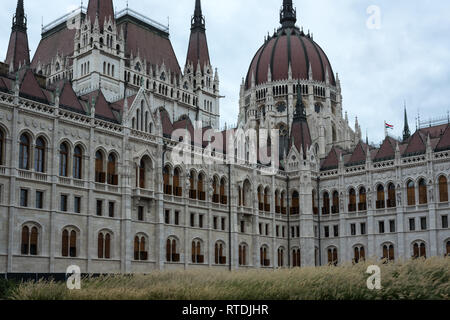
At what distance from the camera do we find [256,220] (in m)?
65.2

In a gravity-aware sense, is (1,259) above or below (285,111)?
below

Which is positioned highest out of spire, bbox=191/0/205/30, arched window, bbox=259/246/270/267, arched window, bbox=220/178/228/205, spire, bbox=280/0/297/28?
spire, bbox=280/0/297/28

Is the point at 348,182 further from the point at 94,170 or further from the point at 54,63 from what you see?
the point at 54,63

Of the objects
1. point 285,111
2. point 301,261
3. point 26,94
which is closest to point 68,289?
point 26,94

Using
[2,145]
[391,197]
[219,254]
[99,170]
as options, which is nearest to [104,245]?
[99,170]

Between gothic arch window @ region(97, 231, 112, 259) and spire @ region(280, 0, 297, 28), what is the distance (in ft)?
210

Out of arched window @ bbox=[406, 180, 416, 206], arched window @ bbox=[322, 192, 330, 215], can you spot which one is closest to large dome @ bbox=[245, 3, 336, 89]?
arched window @ bbox=[322, 192, 330, 215]

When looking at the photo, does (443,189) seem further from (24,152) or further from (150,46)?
(24,152)

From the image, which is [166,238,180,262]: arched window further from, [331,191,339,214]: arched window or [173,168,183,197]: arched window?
[331,191,339,214]: arched window

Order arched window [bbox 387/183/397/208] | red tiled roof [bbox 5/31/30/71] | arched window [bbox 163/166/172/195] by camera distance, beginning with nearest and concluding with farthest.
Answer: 1. arched window [bbox 163/166/172/195]
2. arched window [bbox 387/183/397/208]
3. red tiled roof [bbox 5/31/30/71]

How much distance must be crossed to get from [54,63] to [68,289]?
52.5 metres

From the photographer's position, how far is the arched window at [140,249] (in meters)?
52.2

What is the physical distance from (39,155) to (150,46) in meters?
32.6

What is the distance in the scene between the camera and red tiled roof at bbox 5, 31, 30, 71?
237 feet
